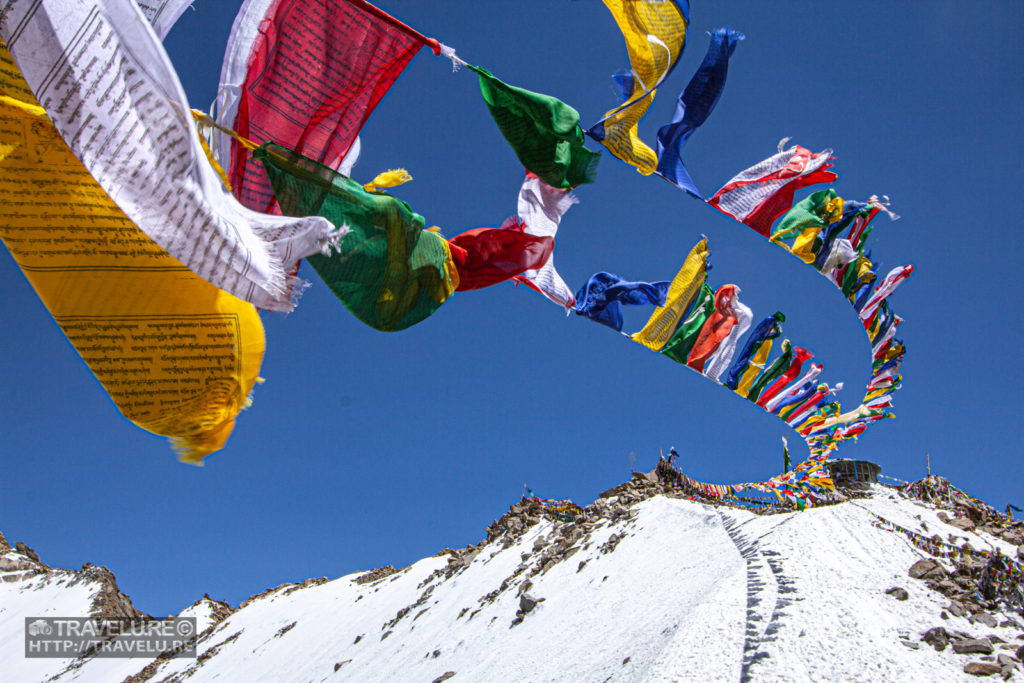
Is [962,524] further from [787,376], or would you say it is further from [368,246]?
[368,246]

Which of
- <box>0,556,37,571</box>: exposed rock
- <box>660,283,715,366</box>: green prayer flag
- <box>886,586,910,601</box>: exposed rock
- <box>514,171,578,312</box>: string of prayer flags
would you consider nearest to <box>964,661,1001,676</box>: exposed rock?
<box>886,586,910,601</box>: exposed rock

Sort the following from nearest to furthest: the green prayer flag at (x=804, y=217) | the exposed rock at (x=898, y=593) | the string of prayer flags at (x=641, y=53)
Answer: the string of prayer flags at (x=641, y=53)
the exposed rock at (x=898, y=593)
the green prayer flag at (x=804, y=217)

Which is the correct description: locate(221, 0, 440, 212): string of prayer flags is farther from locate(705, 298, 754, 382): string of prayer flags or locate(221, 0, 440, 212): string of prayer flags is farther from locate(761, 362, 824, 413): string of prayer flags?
locate(761, 362, 824, 413): string of prayer flags

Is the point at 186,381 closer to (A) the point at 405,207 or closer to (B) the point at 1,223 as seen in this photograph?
(B) the point at 1,223

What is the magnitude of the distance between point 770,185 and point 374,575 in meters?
23.4

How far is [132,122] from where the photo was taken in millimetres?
3352

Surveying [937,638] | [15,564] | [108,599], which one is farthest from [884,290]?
[15,564]

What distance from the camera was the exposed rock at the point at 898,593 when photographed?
8719 millimetres

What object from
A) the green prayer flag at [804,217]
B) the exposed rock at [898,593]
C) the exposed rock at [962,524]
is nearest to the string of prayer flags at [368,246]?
the green prayer flag at [804,217]

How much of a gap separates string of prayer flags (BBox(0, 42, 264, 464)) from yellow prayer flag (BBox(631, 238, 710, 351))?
8217mm

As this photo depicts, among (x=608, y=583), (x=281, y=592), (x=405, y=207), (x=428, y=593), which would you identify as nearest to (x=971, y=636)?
(x=608, y=583)

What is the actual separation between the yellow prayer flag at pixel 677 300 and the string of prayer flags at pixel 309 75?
22.5 feet

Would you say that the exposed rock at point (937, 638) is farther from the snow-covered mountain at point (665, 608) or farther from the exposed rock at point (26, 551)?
the exposed rock at point (26, 551)

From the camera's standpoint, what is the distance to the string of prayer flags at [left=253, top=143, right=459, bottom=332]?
179 inches
